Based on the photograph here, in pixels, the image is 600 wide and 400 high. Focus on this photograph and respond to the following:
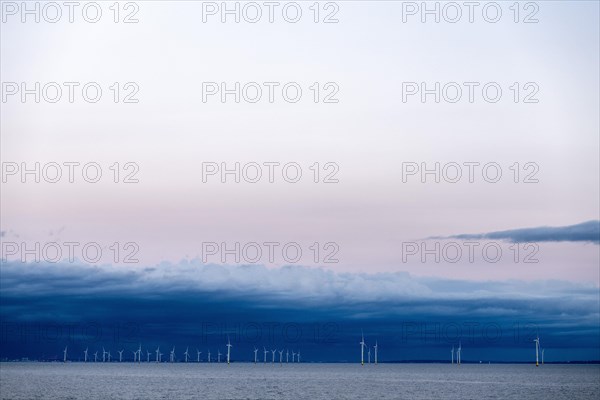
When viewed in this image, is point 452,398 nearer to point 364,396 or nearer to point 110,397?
point 364,396

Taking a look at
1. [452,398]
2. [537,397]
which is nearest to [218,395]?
[452,398]

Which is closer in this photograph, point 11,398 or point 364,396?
point 11,398

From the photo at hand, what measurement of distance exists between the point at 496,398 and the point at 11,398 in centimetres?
10076

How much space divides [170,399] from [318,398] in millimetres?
29811

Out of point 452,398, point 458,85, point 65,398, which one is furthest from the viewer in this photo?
point 452,398

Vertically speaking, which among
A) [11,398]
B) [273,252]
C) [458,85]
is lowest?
[11,398]

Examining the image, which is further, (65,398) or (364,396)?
(364,396)

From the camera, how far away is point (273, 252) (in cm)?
10462

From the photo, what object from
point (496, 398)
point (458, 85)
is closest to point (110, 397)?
point (496, 398)

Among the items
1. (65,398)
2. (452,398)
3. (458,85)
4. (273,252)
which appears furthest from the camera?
(452,398)

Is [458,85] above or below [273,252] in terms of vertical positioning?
above

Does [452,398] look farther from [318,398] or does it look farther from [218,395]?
[218,395]

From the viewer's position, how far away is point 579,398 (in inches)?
7485

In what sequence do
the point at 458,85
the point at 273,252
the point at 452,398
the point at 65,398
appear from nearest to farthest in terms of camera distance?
the point at 458,85, the point at 273,252, the point at 65,398, the point at 452,398
